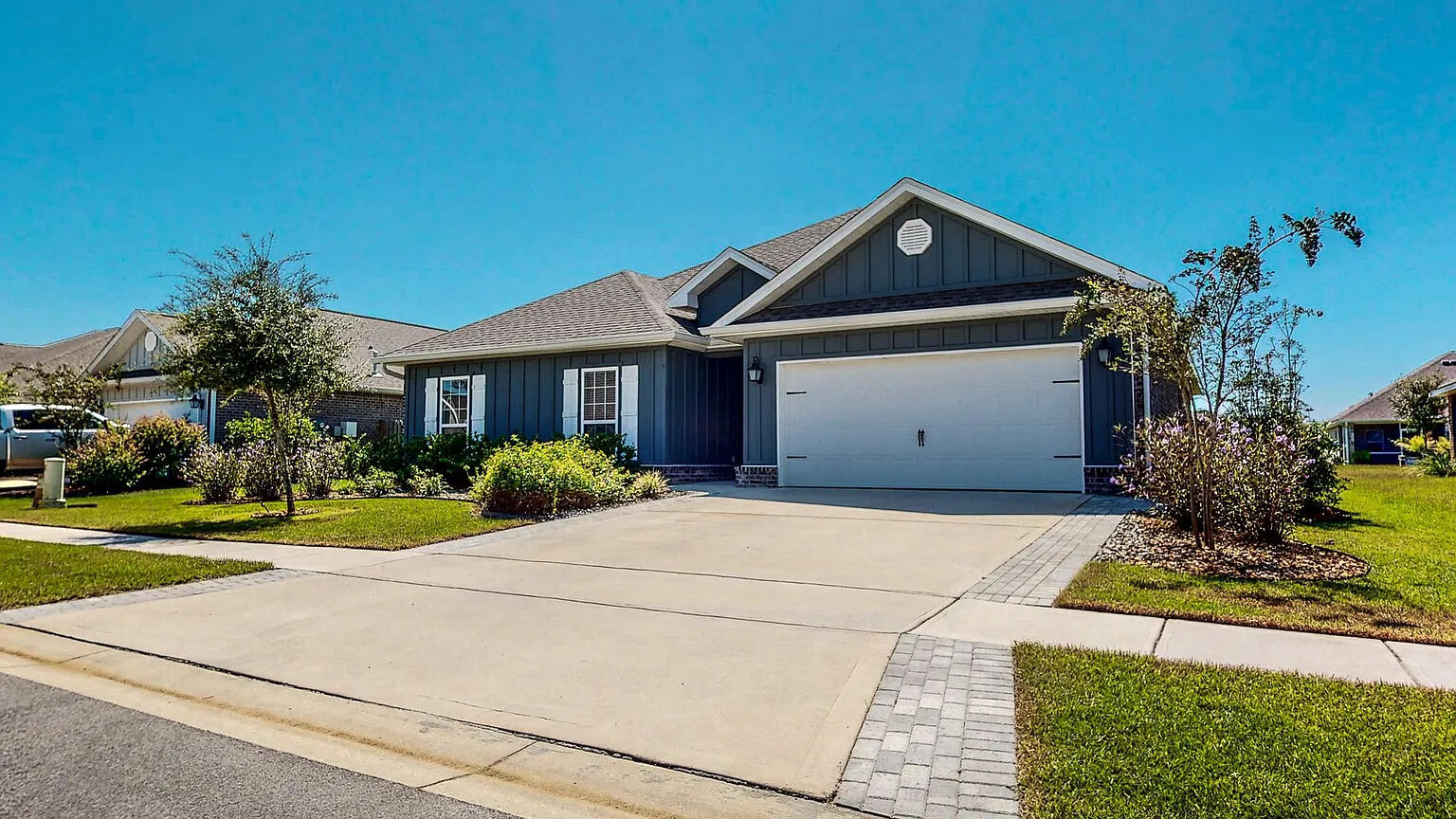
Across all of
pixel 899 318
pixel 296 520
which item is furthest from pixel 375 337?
pixel 899 318

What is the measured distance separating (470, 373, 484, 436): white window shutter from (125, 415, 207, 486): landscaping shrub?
5.96 metres

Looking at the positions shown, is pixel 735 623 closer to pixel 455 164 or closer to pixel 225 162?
pixel 455 164

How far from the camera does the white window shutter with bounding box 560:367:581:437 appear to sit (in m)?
17.2

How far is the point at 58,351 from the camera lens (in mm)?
34938

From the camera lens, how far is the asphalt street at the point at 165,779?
116 inches

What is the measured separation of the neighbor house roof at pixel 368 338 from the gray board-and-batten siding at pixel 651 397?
4058 millimetres

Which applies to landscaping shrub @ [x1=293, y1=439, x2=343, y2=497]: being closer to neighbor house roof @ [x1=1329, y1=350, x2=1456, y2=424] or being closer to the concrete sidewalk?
the concrete sidewalk

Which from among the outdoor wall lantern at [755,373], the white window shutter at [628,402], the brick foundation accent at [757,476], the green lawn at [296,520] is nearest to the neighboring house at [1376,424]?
the brick foundation accent at [757,476]

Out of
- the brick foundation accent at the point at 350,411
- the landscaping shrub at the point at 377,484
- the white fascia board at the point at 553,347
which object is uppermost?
the white fascia board at the point at 553,347

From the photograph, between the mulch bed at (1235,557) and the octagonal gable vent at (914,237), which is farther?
the octagonal gable vent at (914,237)

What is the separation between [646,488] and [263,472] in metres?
7.03

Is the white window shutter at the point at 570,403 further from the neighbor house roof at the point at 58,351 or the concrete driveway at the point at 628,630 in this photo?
the neighbor house roof at the point at 58,351

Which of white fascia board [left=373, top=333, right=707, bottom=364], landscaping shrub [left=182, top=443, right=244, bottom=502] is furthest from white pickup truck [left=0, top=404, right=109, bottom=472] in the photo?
white fascia board [left=373, top=333, right=707, bottom=364]

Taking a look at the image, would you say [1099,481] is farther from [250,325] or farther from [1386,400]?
[1386,400]
